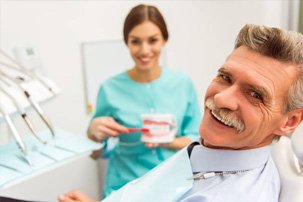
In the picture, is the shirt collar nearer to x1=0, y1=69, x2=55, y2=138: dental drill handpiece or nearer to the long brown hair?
x1=0, y1=69, x2=55, y2=138: dental drill handpiece

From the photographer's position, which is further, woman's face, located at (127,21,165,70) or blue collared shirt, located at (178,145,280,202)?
woman's face, located at (127,21,165,70)

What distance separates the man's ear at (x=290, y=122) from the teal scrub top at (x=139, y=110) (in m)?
0.58

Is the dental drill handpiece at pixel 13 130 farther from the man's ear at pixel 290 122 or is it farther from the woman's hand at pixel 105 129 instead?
the man's ear at pixel 290 122

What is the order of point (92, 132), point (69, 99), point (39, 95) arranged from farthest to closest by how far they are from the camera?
point (69, 99) < point (92, 132) < point (39, 95)

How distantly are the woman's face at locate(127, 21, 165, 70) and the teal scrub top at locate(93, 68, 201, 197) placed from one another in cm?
9

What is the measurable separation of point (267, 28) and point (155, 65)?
2.30 feet

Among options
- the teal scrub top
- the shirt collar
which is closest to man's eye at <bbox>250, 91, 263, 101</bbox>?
the shirt collar

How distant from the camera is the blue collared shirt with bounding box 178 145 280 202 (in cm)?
81

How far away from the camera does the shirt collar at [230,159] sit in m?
0.88

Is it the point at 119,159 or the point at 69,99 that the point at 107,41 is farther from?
the point at 119,159

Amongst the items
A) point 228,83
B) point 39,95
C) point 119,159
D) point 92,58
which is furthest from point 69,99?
point 228,83

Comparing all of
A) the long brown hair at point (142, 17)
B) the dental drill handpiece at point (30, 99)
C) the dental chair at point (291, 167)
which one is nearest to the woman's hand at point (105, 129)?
the dental drill handpiece at point (30, 99)

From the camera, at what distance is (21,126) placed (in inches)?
53.5

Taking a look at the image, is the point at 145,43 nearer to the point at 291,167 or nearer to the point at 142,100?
the point at 142,100
